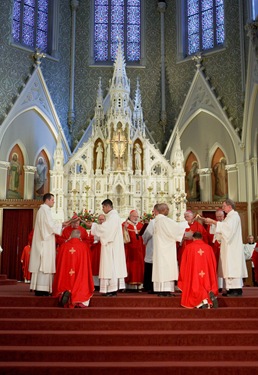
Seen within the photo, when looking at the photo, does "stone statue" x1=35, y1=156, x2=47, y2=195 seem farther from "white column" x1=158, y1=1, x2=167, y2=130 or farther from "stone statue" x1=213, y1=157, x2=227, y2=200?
"stone statue" x1=213, y1=157, x2=227, y2=200

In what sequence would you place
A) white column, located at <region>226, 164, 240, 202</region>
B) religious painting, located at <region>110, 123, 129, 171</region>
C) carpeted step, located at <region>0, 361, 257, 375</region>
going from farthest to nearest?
1. white column, located at <region>226, 164, 240, 202</region>
2. religious painting, located at <region>110, 123, 129, 171</region>
3. carpeted step, located at <region>0, 361, 257, 375</region>

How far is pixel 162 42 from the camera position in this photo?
23.3 meters

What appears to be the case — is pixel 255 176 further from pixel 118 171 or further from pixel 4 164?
pixel 4 164

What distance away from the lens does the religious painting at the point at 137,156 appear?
19047 millimetres

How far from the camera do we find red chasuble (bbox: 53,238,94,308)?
7.96 meters

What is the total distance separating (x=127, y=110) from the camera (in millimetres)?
18906

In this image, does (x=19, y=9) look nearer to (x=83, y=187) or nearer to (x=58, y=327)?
(x=83, y=187)

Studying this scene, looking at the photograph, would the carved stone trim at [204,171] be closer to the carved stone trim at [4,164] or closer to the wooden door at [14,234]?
the wooden door at [14,234]

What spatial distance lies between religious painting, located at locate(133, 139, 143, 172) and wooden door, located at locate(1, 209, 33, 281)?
4.62m

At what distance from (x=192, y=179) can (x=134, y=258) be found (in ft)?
36.9

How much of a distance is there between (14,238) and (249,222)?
951 cm

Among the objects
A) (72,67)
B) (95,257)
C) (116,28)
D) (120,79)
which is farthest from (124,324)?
(116,28)

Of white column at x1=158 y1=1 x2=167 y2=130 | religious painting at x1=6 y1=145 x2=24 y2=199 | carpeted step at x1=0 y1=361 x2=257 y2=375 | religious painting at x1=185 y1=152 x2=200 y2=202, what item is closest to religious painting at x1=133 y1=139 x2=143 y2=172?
religious painting at x1=185 y1=152 x2=200 y2=202

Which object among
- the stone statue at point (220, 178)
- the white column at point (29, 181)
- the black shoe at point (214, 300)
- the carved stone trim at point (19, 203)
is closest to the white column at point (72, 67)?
the white column at point (29, 181)
